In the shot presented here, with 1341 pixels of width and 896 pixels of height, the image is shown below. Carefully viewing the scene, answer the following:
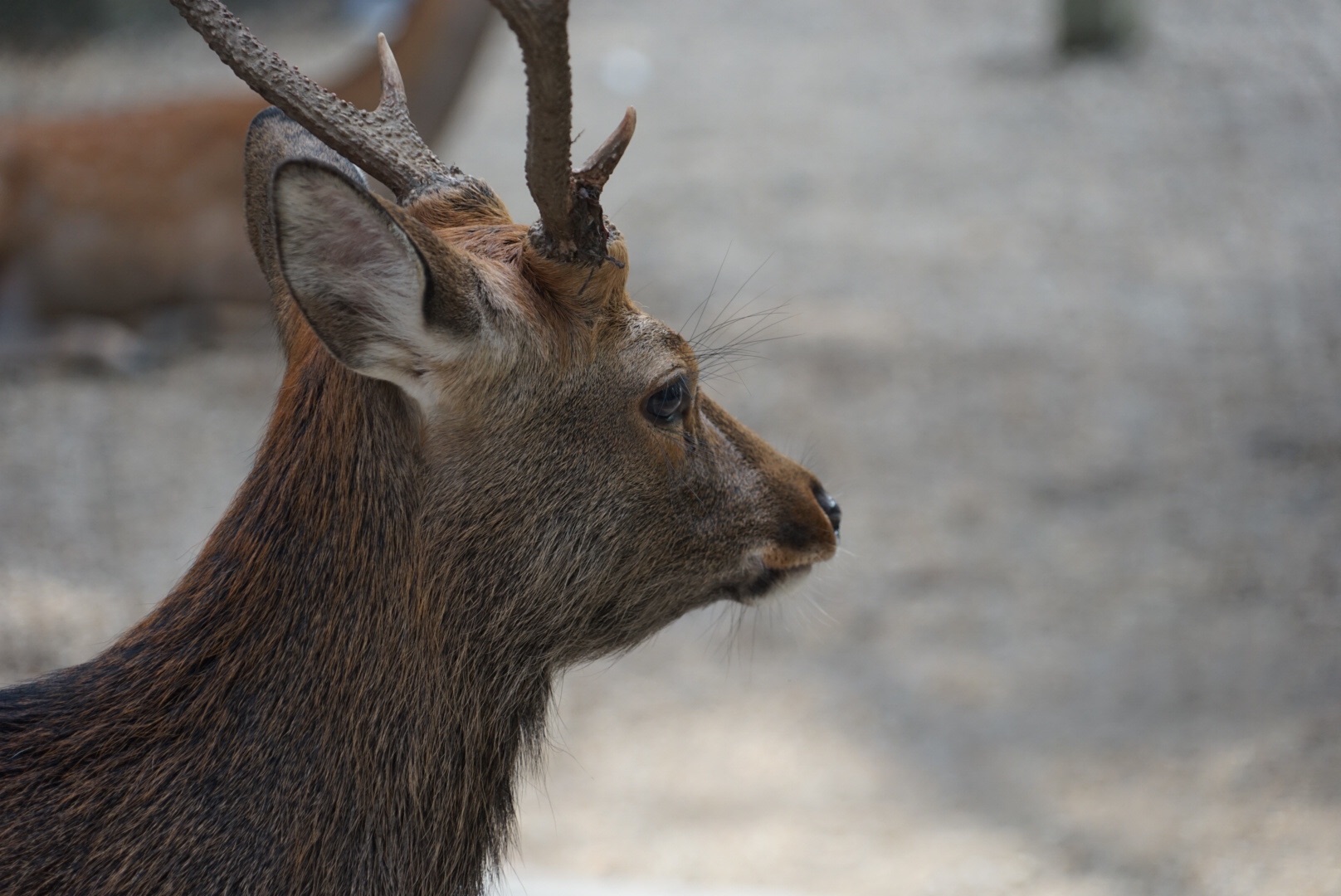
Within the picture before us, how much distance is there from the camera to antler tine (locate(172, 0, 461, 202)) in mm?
2156

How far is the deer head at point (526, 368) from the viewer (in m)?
1.99

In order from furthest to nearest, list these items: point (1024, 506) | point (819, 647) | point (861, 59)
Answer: point (861, 59), point (1024, 506), point (819, 647)

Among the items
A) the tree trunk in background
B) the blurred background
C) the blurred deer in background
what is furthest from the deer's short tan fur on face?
the tree trunk in background

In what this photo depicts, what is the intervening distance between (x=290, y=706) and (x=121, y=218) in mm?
6214

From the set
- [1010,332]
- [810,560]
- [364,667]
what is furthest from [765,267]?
[364,667]

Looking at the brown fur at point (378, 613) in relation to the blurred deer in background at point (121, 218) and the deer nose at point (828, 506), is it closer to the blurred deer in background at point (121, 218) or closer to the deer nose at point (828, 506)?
the deer nose at point (828, 506)

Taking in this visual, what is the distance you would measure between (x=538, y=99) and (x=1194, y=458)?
480 centimetres

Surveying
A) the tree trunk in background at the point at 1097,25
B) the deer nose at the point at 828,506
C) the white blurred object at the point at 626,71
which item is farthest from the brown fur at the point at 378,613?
the white blurred object at the point at 626,71

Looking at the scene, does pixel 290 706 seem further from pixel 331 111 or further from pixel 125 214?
pixel 125 214

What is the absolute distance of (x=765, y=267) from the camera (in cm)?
816

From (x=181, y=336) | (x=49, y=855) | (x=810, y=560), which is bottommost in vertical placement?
(x=49, y=855)

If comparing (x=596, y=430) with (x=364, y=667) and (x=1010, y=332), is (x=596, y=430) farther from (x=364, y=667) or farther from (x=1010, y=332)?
(x=1010, y=332)

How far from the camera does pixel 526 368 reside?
2.21 meters

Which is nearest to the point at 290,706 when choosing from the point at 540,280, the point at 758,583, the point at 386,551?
the point at 386,551
